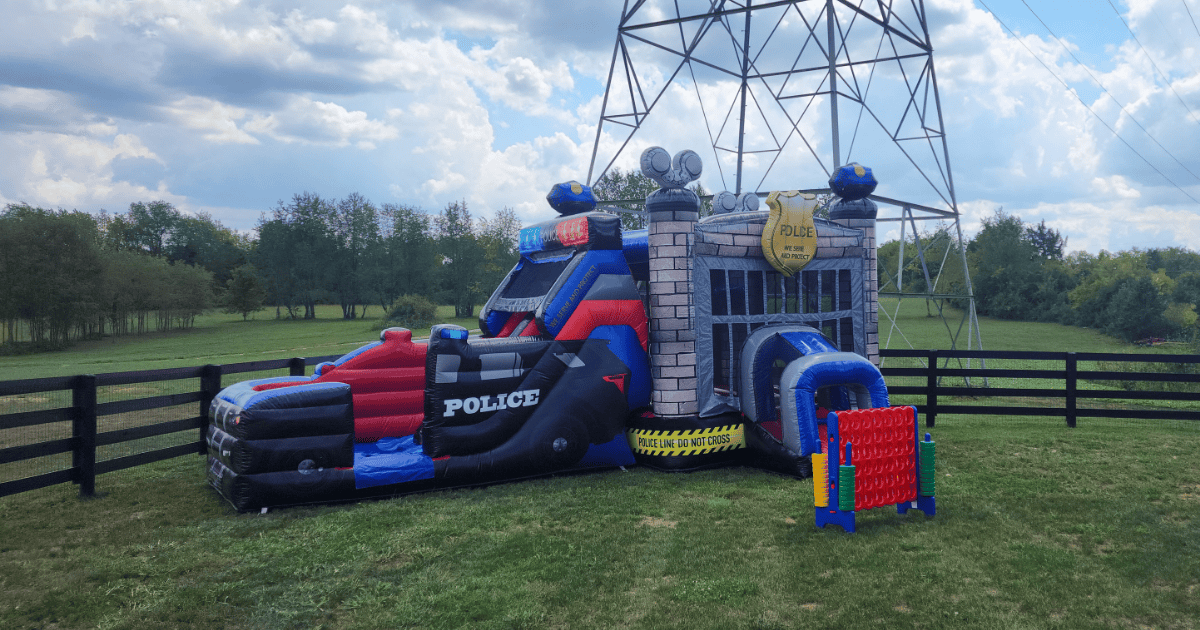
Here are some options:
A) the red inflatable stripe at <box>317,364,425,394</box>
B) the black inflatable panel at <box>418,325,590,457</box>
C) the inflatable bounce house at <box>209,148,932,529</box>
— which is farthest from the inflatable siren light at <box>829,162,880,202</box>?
the red inflatable stripe at <box>317,364,425,394</box>

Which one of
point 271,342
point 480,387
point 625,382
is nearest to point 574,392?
point 625,382

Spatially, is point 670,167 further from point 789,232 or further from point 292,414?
point 292,414

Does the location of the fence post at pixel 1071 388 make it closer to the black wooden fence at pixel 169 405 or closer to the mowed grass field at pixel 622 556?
the black wooden fence at pixel 169 405

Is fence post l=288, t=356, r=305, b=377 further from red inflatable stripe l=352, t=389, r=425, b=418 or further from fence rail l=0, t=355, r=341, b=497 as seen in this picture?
red inflatable stripe l=352, t=389, r=425, b=418

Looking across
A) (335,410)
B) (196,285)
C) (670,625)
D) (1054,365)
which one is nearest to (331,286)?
(196,285)

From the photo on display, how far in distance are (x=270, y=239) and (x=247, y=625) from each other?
49172 millimetres

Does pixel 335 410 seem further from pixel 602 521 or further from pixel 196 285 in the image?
pixel 196 285

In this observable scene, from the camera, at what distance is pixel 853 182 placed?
9320 mm

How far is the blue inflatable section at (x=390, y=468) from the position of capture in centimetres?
652

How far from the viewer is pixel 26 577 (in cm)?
483

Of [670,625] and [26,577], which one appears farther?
[26,577]

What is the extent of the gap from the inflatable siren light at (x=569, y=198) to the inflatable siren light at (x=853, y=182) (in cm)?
330

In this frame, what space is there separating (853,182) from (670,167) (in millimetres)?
2871

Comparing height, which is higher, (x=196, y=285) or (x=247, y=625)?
(x=196, y=285)
